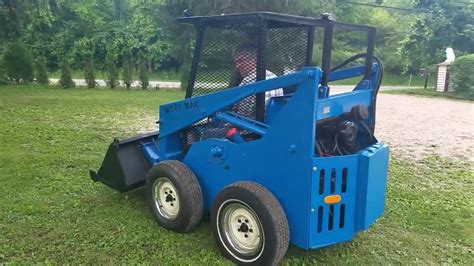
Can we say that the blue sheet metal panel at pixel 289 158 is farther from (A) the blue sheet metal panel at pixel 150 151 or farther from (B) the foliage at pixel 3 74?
(B) the foliage at pixel 3 74

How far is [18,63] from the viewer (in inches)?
677

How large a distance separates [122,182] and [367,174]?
2.37m

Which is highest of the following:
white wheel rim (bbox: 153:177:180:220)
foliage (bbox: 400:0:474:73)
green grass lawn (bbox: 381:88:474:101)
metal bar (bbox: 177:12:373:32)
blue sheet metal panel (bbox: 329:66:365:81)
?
foliage (bbox: 400:0:474:73)

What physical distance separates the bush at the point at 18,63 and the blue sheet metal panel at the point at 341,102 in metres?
16.3

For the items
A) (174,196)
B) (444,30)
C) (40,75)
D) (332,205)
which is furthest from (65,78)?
(444,30)

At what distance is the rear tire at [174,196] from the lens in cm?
363

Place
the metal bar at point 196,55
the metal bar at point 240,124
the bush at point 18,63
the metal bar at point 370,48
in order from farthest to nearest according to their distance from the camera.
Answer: the bush at point 18,63
the metal bar at point 196,55
the metal bar at point 370,48
the metal bar at point 240,124

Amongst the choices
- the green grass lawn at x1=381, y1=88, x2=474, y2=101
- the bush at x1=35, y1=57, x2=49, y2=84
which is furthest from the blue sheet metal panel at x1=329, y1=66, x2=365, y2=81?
the green grass lawn at x1=381, y1=88, x2=474, y2=101

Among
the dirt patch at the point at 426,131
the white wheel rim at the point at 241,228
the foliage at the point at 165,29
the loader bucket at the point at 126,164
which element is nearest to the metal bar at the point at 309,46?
the white wheel rim at the point at 241,228

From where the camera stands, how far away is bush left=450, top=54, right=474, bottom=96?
20.6 metres

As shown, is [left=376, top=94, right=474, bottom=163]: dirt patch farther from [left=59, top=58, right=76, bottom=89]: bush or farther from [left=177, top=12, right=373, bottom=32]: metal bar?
[left=59, top=58, right=76, bottom=89]: bush

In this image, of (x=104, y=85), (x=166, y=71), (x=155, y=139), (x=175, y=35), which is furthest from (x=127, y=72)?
(x=155, y=139)

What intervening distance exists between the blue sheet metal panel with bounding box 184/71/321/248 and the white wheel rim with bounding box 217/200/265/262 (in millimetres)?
223

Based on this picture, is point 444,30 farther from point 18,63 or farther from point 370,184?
point 370,184
